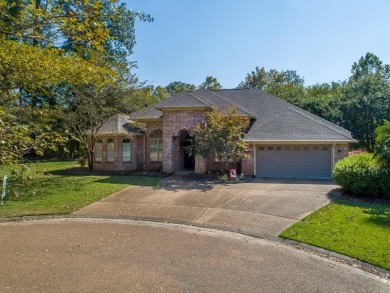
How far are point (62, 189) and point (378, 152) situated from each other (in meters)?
15.0

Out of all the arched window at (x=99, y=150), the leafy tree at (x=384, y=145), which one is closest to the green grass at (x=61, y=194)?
the arched window at (x=99, y=150)

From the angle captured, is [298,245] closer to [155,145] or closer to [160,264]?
[160,264]

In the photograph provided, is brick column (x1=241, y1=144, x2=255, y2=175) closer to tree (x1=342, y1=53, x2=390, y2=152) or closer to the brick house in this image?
the brick house

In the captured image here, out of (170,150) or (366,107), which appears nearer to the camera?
(170,150)

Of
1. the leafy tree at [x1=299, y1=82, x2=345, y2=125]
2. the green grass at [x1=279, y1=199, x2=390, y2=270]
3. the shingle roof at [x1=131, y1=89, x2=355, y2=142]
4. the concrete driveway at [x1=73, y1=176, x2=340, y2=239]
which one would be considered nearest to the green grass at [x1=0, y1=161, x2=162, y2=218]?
the concrete driveway at [x1=73, y1=176, x2=340, y2=239]

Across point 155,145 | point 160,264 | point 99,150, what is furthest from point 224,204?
point 99,150

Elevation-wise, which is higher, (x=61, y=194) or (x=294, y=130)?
(x=294, y=130)

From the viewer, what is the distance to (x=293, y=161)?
18750 millimetres

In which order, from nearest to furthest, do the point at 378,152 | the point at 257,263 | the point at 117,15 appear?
the point at 117,15 < the point at 257,263 < the point at 378,152

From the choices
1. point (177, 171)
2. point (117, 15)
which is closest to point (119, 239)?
point (117, 15)

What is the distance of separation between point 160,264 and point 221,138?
1120 cm

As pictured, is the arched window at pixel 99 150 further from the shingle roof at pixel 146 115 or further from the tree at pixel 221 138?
the tree at pixel 221 138

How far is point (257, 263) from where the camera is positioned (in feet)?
21.7

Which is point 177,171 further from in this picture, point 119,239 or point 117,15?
point 117,15
